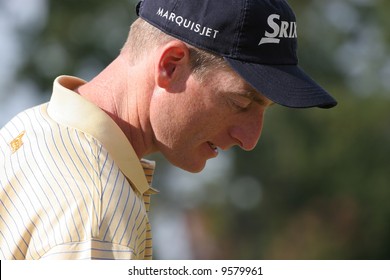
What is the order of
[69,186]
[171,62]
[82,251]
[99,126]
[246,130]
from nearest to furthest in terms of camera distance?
1. [82,251]
2. [69,186]
3. [99,126]
4. [171,62]
5. [246,130]

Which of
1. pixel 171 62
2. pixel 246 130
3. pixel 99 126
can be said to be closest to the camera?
pixel 99 126

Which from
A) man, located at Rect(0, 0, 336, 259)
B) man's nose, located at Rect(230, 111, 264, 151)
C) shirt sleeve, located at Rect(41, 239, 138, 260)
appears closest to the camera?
shirt sleeve, located at Rect(41, 239, 138, 260)

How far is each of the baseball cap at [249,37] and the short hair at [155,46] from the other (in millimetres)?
23

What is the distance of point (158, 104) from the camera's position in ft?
15.2

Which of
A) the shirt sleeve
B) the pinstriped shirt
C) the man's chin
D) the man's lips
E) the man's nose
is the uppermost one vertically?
the man's nose

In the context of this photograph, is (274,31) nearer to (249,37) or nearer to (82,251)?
(249,37)

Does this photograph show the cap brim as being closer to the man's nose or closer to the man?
the man

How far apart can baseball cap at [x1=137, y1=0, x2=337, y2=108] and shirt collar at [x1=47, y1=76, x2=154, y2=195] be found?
470mm

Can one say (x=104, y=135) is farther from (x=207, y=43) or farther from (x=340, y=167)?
(x=340, y=167)

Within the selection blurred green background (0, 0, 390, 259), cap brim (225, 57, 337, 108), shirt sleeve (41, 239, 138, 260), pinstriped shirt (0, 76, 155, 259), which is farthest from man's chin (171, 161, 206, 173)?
blurred green background (0, 0, 390, 259)

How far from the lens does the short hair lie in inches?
182

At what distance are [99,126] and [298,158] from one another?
2055 cm

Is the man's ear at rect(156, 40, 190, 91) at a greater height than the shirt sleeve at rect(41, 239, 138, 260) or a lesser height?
greater

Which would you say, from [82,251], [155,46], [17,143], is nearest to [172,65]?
[155,46]
